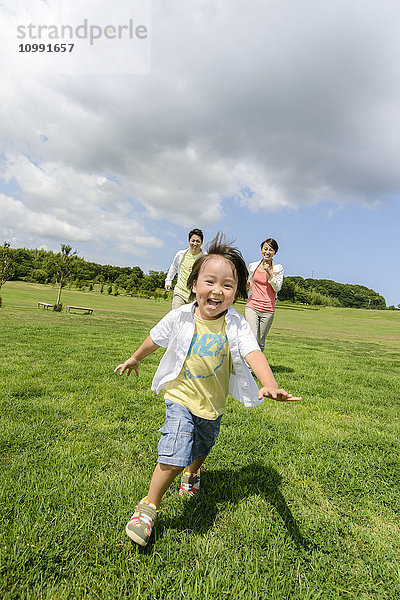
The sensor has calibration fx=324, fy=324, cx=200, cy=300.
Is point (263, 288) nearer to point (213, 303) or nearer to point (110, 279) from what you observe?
point (213, 303)

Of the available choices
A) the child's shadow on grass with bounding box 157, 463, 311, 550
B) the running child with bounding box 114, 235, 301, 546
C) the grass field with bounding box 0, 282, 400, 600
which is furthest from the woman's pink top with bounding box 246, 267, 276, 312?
the running child with bounding box 114, 235, 301, 546

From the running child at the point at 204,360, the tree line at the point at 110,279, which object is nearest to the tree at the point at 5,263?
the tree line at the point at 110,279

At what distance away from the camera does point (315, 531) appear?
236 cm

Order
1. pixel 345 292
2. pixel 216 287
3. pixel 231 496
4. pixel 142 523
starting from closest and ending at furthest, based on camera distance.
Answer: pixel 142 523
pixel 216 287
pixel 231 496
pixel 345 292

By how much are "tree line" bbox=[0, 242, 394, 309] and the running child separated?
91.4ft

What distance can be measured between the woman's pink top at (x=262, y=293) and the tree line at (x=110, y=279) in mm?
25306

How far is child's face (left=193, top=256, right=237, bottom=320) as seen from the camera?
8.11 feet

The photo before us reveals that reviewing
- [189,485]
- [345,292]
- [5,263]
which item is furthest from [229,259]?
[345,292]

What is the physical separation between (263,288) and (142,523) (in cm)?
527

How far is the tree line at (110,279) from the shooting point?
30891 millimetres

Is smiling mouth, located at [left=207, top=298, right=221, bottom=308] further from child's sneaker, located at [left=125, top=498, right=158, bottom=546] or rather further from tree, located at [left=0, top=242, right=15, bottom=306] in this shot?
tree, located at [left=0, top=242, right=15, bottom=306]

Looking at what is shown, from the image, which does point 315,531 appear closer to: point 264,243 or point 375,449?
point 375,449

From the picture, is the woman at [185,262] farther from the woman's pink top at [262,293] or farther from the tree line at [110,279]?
the tree line at [110,279]

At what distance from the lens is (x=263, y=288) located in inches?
268
